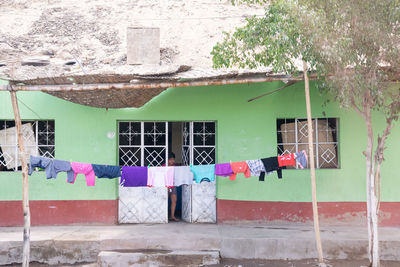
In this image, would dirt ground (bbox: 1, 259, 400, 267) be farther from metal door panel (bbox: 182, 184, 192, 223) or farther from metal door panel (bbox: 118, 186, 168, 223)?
metal door panel (bbox: 182, 184, 192, 223)

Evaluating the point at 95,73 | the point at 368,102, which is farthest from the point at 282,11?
the point at 95,73

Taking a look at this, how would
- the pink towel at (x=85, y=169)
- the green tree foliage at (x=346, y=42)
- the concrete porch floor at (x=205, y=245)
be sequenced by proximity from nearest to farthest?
the green tree foliage at (x=346, y=42) < the concrete porch floor at (x=205, y=245) < the pink towel at (x=85, y=169)

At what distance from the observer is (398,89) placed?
596 centimetres

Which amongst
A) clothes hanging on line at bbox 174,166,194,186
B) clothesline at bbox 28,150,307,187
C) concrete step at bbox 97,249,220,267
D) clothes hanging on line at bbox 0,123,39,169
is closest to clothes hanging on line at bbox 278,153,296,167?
clothesline at bbox 28,150,307,187

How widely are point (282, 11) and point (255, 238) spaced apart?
11.9 feet

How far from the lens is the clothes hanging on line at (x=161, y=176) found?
24.1 feet

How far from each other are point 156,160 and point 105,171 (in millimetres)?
1538

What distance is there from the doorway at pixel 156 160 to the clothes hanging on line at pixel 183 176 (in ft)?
3.27

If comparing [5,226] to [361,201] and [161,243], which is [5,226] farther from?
[361,201]

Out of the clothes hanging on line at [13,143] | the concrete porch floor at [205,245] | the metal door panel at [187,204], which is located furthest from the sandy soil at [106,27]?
the concrete porch floor at [205,245]

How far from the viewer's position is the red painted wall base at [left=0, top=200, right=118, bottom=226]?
26.2ft

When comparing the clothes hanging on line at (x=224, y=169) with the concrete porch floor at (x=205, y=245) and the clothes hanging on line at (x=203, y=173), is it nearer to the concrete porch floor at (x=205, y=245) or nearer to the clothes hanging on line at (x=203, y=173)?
the clothes hanging on line at (x=203, y=173)

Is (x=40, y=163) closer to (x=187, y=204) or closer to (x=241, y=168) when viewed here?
(x=187, y=204)

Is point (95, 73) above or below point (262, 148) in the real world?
above
